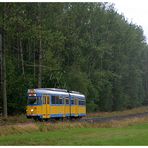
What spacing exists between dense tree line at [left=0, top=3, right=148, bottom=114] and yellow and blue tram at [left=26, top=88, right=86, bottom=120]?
16.4ft

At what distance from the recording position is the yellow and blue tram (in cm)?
3978

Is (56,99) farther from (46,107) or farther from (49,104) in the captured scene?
(46,107)

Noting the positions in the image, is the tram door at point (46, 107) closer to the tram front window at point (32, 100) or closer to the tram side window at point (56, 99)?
the tram front window at point (32, 100)

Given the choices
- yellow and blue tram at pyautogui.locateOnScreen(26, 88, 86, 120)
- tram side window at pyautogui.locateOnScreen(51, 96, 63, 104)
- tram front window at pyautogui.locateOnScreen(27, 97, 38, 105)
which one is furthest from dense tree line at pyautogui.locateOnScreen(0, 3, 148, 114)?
tram side window at pyautogui.locateOnScreen(51, 96, 63, 104)

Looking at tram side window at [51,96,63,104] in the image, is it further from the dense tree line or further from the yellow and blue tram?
the dense tree line

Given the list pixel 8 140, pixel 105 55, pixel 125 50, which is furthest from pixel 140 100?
pixel 8 140

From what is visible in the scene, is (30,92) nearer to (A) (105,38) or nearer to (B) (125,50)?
(A) (105,38)

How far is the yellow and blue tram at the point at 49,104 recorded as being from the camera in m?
39.8

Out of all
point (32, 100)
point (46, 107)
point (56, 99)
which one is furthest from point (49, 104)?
point (32, 100)

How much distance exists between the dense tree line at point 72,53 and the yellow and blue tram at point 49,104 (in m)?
4.98

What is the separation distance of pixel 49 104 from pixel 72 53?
86.2 feet

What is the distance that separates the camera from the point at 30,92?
40.2 m

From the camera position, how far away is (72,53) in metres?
66.4

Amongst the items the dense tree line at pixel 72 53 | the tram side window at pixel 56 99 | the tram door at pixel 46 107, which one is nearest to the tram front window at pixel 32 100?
the tram door at pixel 46 107
